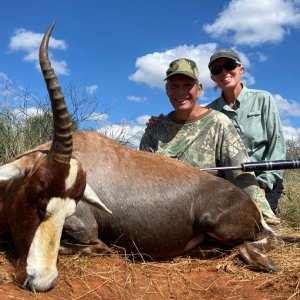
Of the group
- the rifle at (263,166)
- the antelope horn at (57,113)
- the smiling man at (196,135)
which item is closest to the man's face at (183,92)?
the smiling man at (196,135)

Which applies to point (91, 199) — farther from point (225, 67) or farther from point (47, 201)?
point (225, 67)

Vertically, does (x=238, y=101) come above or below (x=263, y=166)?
above

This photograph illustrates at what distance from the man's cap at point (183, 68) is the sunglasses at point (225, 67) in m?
1.00

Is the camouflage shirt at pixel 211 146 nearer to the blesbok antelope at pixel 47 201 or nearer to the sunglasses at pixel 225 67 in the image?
the sunglasses at pixel 225 67

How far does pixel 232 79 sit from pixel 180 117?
4.56 ft

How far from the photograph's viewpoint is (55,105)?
400 cm

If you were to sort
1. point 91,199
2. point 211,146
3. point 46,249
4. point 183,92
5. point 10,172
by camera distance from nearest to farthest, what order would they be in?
point 46,249 < point 10,172 < point 91,199 < point 211,146 < point 183,92

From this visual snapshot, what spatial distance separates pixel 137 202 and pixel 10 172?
1.48 m

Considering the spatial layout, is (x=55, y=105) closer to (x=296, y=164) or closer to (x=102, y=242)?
(x=102, y=242)

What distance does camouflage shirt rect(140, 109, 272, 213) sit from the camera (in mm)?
6684

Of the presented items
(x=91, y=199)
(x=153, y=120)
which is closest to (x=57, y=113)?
(x=91, y=199)

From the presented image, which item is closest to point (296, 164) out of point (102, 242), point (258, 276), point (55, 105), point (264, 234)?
point (264, 234)

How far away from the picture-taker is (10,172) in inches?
172

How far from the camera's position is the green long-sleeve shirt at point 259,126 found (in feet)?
26.1
